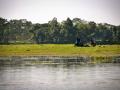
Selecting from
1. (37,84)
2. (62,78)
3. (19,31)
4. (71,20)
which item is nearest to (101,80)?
(62,78)

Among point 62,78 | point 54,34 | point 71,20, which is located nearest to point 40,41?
point 54,34

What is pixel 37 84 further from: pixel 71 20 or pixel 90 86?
pixel 71 20

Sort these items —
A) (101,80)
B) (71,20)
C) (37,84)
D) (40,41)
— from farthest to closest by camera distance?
(71,20) → (40,41) → (101,80) → (37,84)

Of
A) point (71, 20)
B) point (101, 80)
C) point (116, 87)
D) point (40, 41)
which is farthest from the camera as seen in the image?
point (71, 20)

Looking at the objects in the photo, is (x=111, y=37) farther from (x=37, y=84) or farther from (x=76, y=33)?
(x=37, y=84)

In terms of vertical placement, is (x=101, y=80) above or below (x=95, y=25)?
below

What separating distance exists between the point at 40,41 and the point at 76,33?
274 inches

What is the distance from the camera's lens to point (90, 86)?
1365 cm

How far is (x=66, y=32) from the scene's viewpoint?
64.0 m

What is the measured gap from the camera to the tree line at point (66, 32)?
63031 millimetres

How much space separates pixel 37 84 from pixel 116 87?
294 centimetres

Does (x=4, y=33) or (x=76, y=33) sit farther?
(x=4, y=33)

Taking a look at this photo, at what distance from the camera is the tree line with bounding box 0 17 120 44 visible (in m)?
63.0

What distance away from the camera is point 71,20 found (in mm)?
68062
